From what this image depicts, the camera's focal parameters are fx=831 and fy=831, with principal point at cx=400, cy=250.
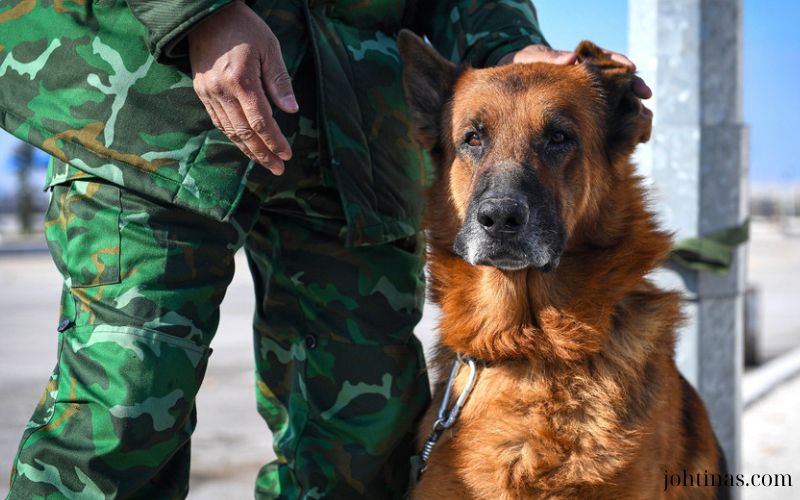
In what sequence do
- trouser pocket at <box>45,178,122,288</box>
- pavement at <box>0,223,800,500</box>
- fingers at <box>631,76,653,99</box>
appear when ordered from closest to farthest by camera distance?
trouser pocket at <box>45,178,122,288</box>, fingers at <box>631,76,653,99</box>, pavement at <box>0,223,800,500</box>

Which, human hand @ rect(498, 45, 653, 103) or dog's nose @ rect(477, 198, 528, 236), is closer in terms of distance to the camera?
dog's nose @ rect(477, 198, 528, 236)

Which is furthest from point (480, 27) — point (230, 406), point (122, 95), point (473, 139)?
point (230, 406)

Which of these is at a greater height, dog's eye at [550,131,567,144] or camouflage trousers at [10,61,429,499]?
dog's eye at [550,131,567,144]

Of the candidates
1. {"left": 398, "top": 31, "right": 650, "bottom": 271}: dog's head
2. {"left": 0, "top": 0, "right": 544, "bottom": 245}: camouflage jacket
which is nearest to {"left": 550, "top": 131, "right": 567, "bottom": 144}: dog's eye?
{"left": 398, "top": 31, "right": 650, "bottom": 271}: dog's head

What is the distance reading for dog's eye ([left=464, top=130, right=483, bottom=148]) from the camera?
8.61 feet

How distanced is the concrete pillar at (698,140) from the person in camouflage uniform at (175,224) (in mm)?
1496

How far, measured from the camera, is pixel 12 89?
188 centimetres

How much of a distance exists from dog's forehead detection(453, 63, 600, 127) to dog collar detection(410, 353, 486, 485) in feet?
2.53

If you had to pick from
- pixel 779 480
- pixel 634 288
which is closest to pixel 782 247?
pixel 779 480

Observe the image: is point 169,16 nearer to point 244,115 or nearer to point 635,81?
point 244,115

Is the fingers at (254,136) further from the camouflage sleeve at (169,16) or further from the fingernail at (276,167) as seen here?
the camouflage sleeve at (169,16)

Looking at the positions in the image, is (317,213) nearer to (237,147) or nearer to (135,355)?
(237,147)

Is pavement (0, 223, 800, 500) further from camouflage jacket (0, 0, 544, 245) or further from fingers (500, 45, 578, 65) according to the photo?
camouflage jacket (0, 0, 544, 245)

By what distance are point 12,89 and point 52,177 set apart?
216 mm
